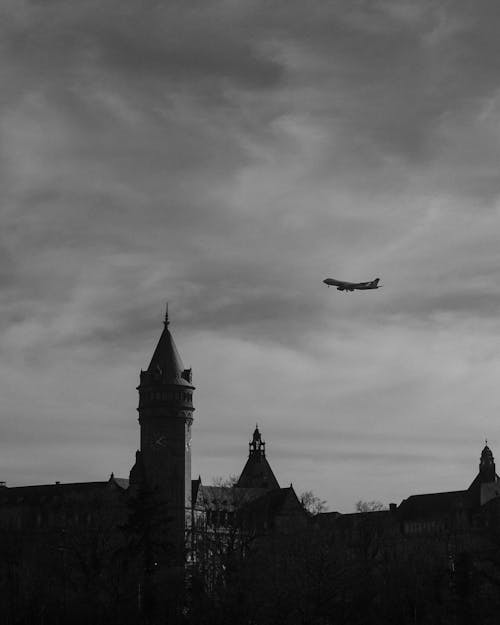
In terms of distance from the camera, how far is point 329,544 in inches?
4697

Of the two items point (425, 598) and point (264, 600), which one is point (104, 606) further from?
point (425, 598)

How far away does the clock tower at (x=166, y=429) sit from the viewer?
557 ft

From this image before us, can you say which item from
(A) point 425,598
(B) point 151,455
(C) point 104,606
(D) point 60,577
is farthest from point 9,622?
(B) point 151,455

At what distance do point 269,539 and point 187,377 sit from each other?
40559mm

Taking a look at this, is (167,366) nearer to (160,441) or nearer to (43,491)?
(160,441)

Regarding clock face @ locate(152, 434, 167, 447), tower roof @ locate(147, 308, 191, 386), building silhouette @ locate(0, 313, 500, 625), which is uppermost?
tower roof @ locate(147, 308, 191, 386)

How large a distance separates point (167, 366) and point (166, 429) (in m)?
8.11

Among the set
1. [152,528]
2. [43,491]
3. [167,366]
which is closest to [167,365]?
[167,366]

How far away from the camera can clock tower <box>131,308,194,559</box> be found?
169875mm

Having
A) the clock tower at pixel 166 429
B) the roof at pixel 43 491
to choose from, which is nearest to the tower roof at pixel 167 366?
the clock tower at pixel 166 429

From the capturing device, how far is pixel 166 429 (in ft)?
559

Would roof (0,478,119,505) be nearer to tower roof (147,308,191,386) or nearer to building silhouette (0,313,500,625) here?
building silhouette (0,313,500,625)

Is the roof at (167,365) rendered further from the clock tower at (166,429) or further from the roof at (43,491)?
the roof at (43,491)

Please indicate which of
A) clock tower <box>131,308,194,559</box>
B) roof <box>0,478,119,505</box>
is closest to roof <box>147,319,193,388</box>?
clock tower <box>131,308,194,559</box>
